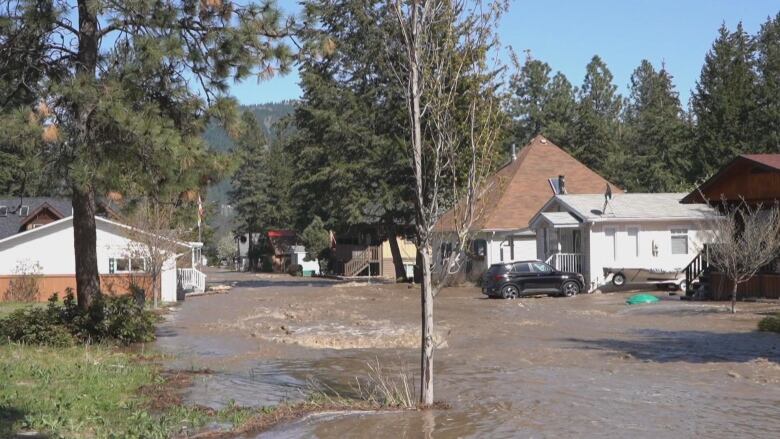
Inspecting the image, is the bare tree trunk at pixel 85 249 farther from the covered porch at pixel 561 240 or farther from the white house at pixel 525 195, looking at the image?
the white house at pixel 525 195

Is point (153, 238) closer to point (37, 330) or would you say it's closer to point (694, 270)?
point (37, 330)

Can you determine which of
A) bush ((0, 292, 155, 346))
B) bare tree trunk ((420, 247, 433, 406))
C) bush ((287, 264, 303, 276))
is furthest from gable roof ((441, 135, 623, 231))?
bush ((287, 264, 303, 276))

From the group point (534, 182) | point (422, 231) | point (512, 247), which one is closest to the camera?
point (422, 231)

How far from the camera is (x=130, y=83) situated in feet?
58.9

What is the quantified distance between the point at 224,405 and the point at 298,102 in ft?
146

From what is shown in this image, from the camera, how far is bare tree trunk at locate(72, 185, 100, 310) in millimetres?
19750

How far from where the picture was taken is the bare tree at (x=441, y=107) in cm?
1194

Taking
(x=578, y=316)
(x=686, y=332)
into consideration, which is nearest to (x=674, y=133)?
(x=578, y=316)

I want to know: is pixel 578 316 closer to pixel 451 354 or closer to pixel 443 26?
pixel 451 354

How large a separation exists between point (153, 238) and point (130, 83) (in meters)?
17.4

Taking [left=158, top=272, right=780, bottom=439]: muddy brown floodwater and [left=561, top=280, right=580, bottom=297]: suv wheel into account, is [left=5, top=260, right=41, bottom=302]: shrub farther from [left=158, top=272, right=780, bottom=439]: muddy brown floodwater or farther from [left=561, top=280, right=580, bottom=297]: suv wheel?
[left=561, top=280, right=580, bottom=297]: suv wheel

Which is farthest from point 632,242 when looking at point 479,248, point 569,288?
point 479,248

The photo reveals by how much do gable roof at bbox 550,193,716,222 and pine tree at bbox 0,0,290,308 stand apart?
933 inches

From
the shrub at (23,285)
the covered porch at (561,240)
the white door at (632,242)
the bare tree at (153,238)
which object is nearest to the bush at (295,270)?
the covered porch at (561,240)
